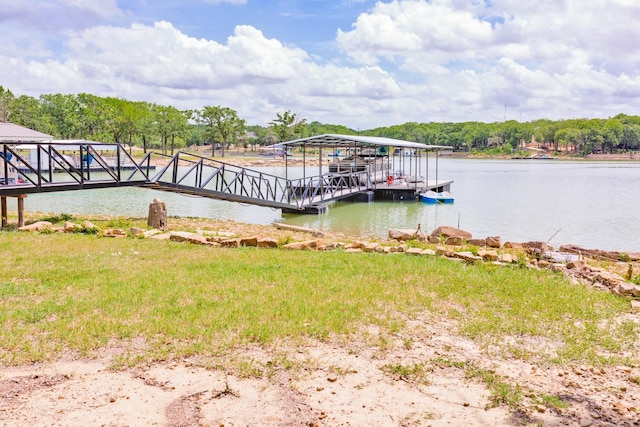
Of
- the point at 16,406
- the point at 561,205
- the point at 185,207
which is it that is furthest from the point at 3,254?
the point at 561,205

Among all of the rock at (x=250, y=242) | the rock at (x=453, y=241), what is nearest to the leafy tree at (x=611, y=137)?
the rock at (x=453, y=241)

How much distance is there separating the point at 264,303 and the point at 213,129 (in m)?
83.5

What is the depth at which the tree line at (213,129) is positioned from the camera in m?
68.6

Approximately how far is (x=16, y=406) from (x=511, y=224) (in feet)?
67.5

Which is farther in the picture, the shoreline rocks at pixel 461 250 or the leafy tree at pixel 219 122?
the leafy tree at pixel 219 122

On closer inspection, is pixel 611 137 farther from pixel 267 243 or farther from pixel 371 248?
pixel 267 243

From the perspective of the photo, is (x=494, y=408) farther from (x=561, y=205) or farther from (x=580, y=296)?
(x=561, y=205)

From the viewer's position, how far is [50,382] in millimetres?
4527

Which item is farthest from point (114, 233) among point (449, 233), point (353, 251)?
point (449, 233)

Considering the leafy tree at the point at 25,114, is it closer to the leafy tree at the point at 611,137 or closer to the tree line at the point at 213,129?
the tree line at the point at 213,129

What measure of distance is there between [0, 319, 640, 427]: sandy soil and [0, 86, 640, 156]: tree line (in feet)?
218

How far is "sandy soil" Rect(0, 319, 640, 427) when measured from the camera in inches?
158

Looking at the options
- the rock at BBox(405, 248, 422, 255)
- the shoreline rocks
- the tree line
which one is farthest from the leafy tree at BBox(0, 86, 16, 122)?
the rock at BBox(405, 248, 422, 255)

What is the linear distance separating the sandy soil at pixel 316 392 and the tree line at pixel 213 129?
6633cm
